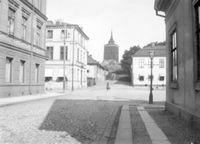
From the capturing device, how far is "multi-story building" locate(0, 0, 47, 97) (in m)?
19.6

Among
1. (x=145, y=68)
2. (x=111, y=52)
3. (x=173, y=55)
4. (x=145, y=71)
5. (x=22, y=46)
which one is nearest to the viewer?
(x=173, y=55)

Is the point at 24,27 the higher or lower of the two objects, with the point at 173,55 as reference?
higher

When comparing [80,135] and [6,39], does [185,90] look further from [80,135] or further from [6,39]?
[6,39]

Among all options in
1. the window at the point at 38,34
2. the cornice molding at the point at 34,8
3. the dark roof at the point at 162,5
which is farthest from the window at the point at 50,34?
the dark roof at the point at 162,5

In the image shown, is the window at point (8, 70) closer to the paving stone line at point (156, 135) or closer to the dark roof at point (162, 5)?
the dark roof at point (162, 5)

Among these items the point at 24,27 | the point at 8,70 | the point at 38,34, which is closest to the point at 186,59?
the point at 8,70

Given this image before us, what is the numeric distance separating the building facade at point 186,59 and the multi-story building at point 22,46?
13465 mm

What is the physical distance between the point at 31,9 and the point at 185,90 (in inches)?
784

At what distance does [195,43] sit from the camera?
737 cm

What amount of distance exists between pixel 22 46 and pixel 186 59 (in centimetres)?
1762

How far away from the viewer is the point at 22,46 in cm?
2278

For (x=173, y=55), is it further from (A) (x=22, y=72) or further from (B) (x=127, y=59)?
(B) (x=127, y=59)

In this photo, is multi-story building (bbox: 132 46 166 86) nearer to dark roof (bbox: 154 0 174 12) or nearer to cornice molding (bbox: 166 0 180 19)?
dark roof (bbox: 154 0 174 12)

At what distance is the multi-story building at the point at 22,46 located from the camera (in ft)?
64.4
